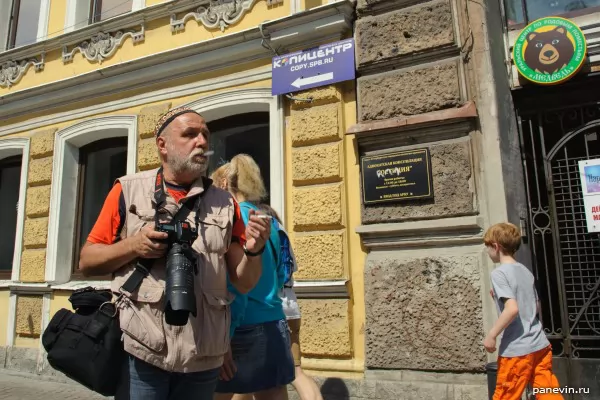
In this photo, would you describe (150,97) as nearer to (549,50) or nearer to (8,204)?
(8,204)

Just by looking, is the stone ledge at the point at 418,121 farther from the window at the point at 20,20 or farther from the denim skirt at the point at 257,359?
the window at the point at 20,20

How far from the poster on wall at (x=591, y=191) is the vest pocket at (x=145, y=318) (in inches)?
165

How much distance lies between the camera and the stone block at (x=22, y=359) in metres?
6.63

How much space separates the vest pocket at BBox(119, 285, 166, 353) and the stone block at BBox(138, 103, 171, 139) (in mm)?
4821

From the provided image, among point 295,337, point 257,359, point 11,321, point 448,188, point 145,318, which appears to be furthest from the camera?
point 11,321

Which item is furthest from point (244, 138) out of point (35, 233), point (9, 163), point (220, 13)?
point (9, 163)

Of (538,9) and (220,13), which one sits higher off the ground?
(220,13)

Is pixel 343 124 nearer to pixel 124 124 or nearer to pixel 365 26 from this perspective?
pixel 365 26

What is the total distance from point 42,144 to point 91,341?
6.37m

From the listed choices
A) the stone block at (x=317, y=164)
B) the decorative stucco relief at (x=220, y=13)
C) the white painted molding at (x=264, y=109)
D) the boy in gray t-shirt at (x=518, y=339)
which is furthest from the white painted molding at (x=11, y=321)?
the boy in gray t-shirt at (x=518, y=339)

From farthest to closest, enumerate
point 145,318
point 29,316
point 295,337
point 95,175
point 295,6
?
point 95,175 < point 29,316 < point 295,6 < point 295,337 < point 145,318

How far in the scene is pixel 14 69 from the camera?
7.98 m

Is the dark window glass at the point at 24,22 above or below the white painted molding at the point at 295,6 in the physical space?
above

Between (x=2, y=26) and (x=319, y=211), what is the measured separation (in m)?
6.96
